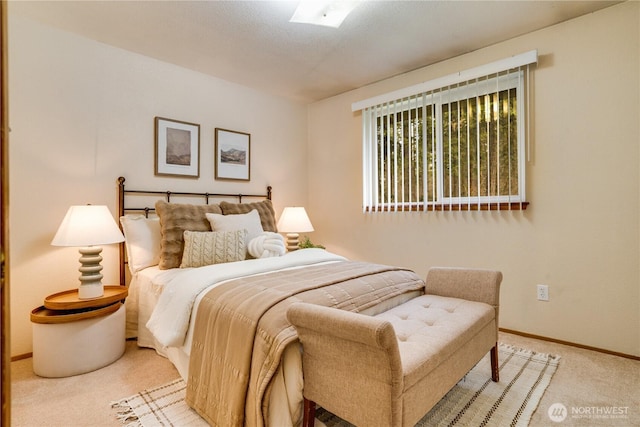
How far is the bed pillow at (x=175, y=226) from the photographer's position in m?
2.39

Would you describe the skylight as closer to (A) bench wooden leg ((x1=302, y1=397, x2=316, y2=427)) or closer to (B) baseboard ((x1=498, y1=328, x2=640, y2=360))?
(A) bench wooden leg ((x1=302, y1=397, x2=316, y2=427))

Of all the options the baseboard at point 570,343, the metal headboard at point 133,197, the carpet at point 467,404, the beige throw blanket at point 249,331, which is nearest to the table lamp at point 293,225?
the metal headboard at point 133,197

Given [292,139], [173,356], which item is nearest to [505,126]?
[292,139]

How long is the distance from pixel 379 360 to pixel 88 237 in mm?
2047

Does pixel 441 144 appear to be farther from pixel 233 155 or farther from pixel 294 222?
pixel 233 155

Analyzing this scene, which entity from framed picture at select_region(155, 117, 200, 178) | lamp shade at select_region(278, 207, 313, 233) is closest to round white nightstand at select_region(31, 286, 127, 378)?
framed picture at select_region(155, 117, 200, 178)

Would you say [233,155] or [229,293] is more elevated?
[233,155]

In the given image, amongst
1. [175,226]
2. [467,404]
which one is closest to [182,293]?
[175,226]

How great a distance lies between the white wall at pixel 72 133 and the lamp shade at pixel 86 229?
0.39m

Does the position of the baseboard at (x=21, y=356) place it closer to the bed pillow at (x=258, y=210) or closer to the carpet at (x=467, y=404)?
the carpet at (x=467, y=404)

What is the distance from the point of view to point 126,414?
1.61 metres

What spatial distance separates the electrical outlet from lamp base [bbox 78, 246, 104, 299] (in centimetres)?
326

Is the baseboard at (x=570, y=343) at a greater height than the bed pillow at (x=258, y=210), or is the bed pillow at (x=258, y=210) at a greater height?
the bed pillow at (x=258, y=210)

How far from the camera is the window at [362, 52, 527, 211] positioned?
Answer: 104 inches
